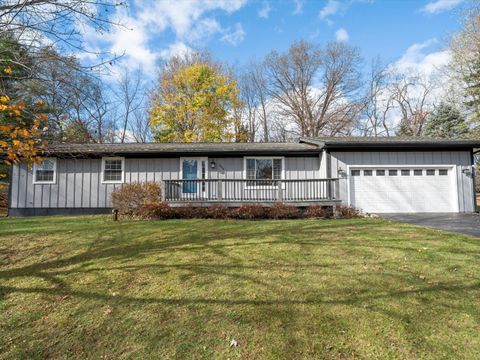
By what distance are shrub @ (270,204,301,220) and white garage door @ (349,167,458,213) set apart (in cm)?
278

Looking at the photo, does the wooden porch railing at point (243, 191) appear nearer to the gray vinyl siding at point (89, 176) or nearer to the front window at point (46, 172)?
the gray vinyl siding at point (89, 176)

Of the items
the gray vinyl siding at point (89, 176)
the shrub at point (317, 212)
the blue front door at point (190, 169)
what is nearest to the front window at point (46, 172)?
the gray vinyl siding at point (89, 176)

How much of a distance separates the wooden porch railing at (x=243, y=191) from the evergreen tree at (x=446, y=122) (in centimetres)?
1876

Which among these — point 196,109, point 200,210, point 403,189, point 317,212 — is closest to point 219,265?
point 200,210

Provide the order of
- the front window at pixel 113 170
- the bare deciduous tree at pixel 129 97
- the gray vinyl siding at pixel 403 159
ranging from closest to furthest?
the gray vinyl siding at pixel 403 159 < the front window at pixel 113 170 < the bare deciduous tree at pixel 129 97

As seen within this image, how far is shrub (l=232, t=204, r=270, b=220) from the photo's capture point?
31.3ft

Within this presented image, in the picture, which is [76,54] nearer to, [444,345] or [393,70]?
[444,345]

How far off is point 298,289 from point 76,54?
5.48 meters

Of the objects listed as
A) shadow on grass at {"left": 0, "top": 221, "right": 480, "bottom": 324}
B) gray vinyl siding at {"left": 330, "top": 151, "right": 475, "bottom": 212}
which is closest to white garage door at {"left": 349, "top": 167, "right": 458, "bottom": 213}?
gray vinyl siding at {"left": 330, "top": 151, "right": 475, "bottom": 212}

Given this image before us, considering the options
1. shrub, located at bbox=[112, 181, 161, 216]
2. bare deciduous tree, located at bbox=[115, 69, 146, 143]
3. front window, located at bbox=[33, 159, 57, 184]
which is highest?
bare deciduous tree, located at bbox=[115, 69, 146, 143]

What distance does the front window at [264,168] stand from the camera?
39.5ft

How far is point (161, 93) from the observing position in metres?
23.8

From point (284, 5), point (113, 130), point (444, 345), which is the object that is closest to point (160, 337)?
point (444, 345)

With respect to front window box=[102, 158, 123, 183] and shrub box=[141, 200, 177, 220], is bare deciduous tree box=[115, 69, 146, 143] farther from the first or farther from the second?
shrub box=[141, 200, 177, 220]
